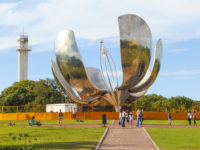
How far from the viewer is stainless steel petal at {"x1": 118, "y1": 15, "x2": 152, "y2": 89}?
3120 centimetres

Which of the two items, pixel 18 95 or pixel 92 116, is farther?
pixel 18 95

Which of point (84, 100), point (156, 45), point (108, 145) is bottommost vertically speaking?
point (108, 145)

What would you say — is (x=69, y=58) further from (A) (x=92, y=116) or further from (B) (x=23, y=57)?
(B) (x=23, y=57)

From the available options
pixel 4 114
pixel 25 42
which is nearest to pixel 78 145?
pixel 4 114

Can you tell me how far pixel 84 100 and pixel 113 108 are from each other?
3.26 metres

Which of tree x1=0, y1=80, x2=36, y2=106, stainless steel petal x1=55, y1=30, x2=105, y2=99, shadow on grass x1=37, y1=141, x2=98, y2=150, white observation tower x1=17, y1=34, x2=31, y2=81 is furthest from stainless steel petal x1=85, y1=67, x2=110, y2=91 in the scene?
white observation tower x1=17, y1=34, x2=31, y2=81

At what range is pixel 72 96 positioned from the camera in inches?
1543

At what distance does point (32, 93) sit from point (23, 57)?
24.1m

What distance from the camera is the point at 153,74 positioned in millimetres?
36250

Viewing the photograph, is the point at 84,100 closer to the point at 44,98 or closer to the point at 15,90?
the point at 44,98

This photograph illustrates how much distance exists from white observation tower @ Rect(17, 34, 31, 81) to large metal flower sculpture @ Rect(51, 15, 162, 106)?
4868cm

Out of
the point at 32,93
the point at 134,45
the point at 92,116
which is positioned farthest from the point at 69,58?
the point at 32,93

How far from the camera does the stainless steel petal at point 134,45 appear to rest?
31203mm

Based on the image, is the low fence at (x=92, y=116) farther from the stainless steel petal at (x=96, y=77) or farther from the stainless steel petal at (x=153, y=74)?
the stainless steel petal at (x=96, y=77)
